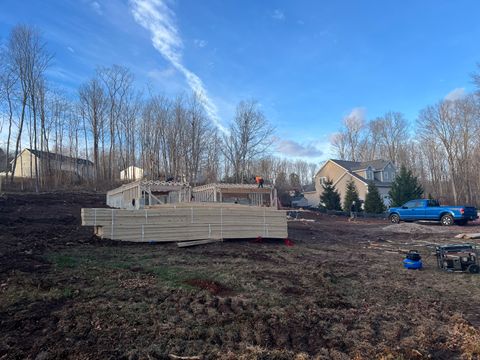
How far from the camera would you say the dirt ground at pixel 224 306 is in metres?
4.00

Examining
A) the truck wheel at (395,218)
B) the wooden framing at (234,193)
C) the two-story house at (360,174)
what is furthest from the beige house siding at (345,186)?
the wooden framing at (234,193)

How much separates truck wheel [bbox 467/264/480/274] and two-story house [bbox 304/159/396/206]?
114 feet

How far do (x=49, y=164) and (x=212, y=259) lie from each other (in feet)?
111

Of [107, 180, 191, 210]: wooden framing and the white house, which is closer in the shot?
[107, 180, 191, 210]: wooden framing

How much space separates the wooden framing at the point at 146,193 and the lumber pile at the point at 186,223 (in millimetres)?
5013

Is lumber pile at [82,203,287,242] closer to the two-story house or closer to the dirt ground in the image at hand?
the dirt ground

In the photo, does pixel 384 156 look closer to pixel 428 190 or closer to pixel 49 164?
pixel 428 190

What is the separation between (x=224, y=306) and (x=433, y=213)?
20963mm

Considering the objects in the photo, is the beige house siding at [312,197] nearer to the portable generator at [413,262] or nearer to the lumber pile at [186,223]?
the lumber pile at [186,223]

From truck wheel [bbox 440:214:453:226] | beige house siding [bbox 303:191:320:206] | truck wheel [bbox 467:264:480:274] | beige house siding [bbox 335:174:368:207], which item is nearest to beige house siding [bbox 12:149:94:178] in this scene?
beige house siding [bbox 303:191:320:206]

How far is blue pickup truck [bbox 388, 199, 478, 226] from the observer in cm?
2080

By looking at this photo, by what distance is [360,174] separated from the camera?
4516cm

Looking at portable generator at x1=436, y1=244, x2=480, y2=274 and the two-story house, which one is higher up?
the two-story house

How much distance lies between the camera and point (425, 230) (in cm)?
1900
